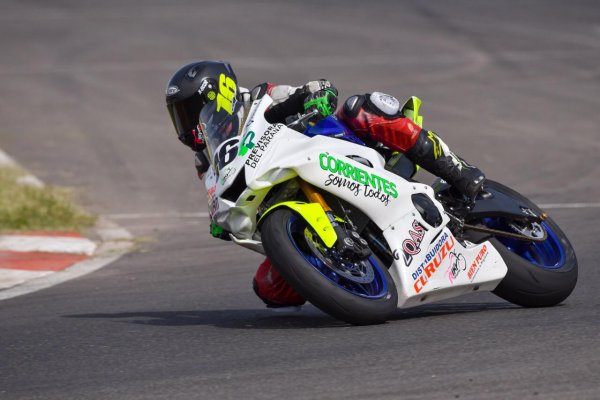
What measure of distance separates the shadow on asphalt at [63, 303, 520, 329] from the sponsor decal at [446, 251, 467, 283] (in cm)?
30

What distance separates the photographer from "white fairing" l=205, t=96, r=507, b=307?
19.6 ft

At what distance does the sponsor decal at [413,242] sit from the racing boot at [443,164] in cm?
41

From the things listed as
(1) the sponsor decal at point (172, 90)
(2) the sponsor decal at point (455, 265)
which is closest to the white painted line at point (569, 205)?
(2) the sponsor decal at point (455, 265)

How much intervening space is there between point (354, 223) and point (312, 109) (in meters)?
0.63

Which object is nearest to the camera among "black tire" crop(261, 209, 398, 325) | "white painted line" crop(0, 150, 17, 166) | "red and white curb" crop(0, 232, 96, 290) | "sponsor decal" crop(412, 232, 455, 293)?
"black tire" crop(261, 209, 398, 325)

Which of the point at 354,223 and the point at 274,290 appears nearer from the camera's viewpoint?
the point at 354,223

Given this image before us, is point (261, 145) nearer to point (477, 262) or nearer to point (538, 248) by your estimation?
point (477, 262)

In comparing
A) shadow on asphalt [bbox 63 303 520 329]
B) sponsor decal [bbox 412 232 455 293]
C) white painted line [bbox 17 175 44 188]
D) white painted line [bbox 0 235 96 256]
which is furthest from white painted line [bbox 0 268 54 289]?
sponsor decal [bbox 412 232 455 293]

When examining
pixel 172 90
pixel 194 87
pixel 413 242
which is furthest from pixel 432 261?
pixel 172 90

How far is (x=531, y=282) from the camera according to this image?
6.49 meters

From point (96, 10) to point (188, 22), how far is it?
116 inches

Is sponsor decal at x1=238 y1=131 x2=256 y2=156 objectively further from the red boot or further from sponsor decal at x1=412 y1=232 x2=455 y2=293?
sponsor decal at x1=412 y1=232 x2=455 y2=293

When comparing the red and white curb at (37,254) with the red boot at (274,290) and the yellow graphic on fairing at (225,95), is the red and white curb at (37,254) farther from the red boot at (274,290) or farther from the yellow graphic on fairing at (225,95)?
the yellow graphic on fairing at (225,95)

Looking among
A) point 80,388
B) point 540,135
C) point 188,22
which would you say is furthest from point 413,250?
point 188,22
